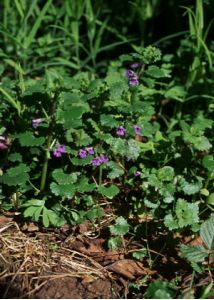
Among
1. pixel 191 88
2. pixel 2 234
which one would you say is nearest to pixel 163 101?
pixel 191 88

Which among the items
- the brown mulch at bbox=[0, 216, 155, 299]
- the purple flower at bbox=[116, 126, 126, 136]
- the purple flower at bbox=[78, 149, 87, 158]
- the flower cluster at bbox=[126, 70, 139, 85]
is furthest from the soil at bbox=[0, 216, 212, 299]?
the flower cluster at bbox=[126, 70, 139, 85]

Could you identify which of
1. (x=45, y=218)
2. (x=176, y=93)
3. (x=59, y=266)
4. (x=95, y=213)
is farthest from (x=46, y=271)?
(x=176, y=93)

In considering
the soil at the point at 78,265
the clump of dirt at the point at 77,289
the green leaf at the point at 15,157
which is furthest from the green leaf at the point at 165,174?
the green leaf at the point at 15,157

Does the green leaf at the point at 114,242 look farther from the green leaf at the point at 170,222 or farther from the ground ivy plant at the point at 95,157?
the green leaf at the point at 170,222

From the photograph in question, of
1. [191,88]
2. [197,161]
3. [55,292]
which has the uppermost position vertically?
[191,88]

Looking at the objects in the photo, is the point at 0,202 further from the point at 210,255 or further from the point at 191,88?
the point at 191,88

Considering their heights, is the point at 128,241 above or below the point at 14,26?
below
